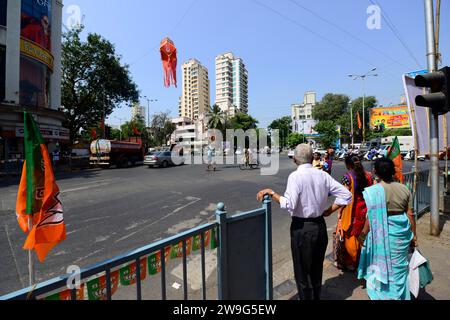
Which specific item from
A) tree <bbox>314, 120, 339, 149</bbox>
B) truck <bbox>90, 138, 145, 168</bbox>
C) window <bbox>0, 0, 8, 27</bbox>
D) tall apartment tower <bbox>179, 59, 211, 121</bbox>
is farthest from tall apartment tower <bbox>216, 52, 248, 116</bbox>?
window <bbox>0, 0, 8, 27</bbox>

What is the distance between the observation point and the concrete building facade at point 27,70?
55.1ft

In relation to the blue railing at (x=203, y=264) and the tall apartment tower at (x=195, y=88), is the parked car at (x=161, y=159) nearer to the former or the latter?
the blue railing at (x=203, y=264)

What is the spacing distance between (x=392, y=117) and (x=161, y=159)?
39035 millimetres

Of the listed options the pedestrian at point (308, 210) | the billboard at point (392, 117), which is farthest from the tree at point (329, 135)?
the pedestrian at point (308, 210)

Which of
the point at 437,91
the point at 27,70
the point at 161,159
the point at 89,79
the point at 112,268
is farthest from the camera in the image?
the point at 89,79

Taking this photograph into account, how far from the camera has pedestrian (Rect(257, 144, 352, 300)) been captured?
2576mm

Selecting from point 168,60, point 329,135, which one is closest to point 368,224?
point 168,60

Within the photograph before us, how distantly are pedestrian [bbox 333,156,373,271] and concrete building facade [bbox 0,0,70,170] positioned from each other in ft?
62.5

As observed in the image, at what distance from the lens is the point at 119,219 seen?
6219 mm

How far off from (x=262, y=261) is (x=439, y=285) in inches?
93.2

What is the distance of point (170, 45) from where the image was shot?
10.3 meters

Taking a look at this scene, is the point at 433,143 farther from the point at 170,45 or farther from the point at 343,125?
the point at 343,125

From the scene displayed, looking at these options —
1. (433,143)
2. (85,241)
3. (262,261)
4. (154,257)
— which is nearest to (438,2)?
(433,143)

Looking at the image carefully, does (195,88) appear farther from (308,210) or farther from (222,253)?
(222,253)
